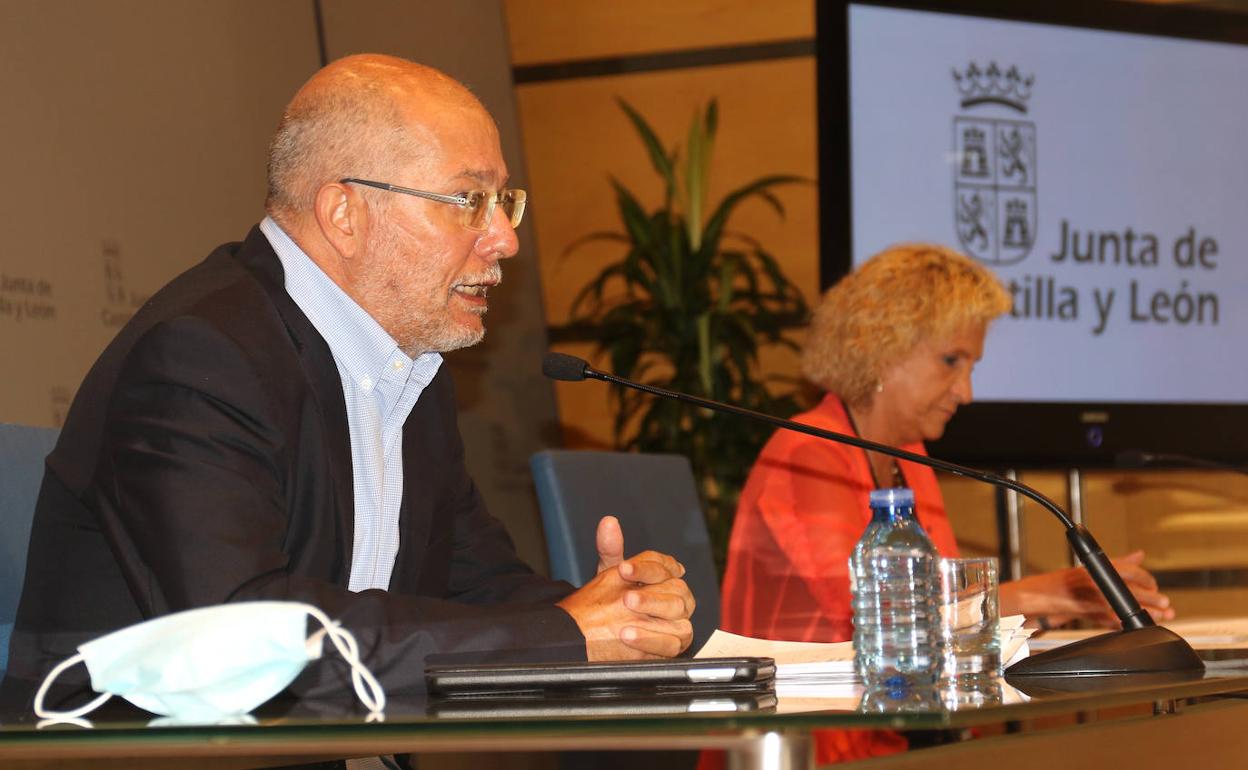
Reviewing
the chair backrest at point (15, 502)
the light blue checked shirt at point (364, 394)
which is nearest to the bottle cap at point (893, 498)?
the light blue checked shirt at point (364, 394)

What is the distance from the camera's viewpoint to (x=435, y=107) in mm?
1795

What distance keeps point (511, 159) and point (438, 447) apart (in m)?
2.81

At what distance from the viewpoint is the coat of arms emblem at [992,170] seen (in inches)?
144

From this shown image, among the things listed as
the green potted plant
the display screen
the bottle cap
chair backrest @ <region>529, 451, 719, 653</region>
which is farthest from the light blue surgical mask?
the green potted plant

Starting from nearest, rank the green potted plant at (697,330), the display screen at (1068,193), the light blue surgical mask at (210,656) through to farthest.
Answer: the light blue surgical mask at (210,656), the display screen at (1068,193), the green potted plant at (697,330)

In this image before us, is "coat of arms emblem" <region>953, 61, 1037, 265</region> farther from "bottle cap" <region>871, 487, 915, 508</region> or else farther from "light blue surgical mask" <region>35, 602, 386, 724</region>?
"light blue surgical mask" <region>35, 602, 386, 724</region>

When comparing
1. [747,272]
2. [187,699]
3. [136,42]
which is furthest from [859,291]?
[187,699]

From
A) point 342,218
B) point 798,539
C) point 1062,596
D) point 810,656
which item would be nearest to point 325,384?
point 342,218

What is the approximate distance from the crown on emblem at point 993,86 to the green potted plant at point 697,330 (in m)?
0.57

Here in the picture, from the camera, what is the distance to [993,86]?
12.1 ft

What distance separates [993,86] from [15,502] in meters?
2.84

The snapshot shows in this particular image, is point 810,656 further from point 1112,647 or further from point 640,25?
point 640,25

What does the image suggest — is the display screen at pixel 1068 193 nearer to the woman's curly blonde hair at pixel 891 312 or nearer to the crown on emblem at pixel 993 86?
the crown on emblem at pixel 993 86

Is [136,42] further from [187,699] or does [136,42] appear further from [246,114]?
[187,699]
